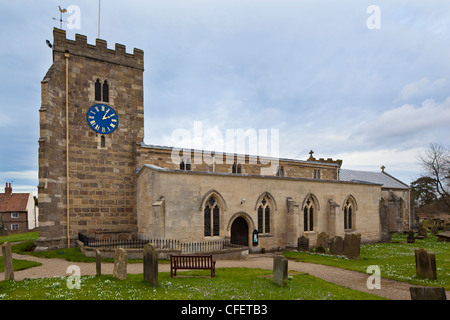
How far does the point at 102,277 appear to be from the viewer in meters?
12.6

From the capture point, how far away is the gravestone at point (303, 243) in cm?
2428

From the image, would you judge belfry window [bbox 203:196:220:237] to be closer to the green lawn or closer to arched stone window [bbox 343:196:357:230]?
the green lawn

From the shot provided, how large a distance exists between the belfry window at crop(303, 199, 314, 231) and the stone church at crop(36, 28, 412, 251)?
88 millimetres

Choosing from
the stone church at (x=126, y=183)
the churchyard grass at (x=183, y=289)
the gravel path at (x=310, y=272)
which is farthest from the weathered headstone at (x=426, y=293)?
the stone church at (x=126, y=183)

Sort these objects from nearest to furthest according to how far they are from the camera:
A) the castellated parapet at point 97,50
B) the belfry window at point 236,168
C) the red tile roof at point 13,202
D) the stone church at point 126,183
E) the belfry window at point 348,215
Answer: the stone church at point 126,183
the castellated parapet at point 97,50
the belfry window at point 348,215
the belfry window at point 236,168
the red tile roof at point 13,202

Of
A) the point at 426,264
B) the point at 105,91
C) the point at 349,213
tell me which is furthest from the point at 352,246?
the point at 105,91

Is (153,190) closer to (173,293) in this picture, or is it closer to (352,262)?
(173,293)

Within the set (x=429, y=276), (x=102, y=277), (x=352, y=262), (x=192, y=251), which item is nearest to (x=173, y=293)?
(x=102, y=277)

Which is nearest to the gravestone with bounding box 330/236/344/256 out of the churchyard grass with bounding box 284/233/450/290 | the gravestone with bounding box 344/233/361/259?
the gravestone with bounding box 344/233/361/259

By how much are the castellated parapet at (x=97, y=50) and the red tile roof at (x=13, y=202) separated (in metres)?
38.1

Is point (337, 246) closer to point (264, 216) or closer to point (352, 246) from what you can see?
point (352, 246)

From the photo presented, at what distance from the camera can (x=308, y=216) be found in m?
27.4

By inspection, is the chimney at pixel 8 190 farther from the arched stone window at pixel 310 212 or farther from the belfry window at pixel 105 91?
the arched stone window at pixel 310 212

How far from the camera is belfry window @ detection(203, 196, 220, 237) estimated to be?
22141 millimetres
